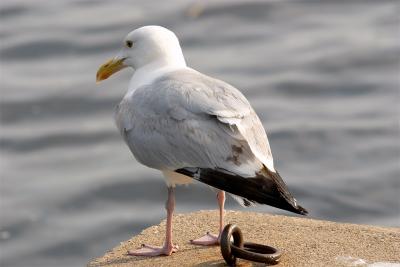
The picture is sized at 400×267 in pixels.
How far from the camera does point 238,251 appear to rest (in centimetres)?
519

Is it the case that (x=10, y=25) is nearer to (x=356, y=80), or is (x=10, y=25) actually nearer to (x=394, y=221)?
(x=356, y=80)

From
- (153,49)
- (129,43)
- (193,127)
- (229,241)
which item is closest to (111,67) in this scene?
(129,43)

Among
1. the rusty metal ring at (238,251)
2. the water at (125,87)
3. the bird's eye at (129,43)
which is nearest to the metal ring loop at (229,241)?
the rusty metal ring at (238,251)

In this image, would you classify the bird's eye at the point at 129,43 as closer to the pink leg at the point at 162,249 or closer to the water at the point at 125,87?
the pink leg at the point at 162,249

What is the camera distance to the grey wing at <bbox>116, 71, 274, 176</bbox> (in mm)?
5301

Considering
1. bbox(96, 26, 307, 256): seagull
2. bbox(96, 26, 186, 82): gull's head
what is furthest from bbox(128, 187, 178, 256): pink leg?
bbox(96, 26, 186, 82): gull's head

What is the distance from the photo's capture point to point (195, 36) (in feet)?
42.2

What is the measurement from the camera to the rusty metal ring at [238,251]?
17.0ft

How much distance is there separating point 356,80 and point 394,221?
92.9 inches

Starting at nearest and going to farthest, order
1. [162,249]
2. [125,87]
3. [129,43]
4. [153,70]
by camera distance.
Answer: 1. [162,249]
2. [153,70]
3. [129,43]
4. [125,87]

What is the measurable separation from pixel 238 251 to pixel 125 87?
21.3ft

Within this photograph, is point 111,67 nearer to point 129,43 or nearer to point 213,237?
point 129,43

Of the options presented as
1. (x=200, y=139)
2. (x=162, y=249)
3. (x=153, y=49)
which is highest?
(x=153, y=49)

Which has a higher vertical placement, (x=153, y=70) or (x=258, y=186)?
(x=153, y=70)
